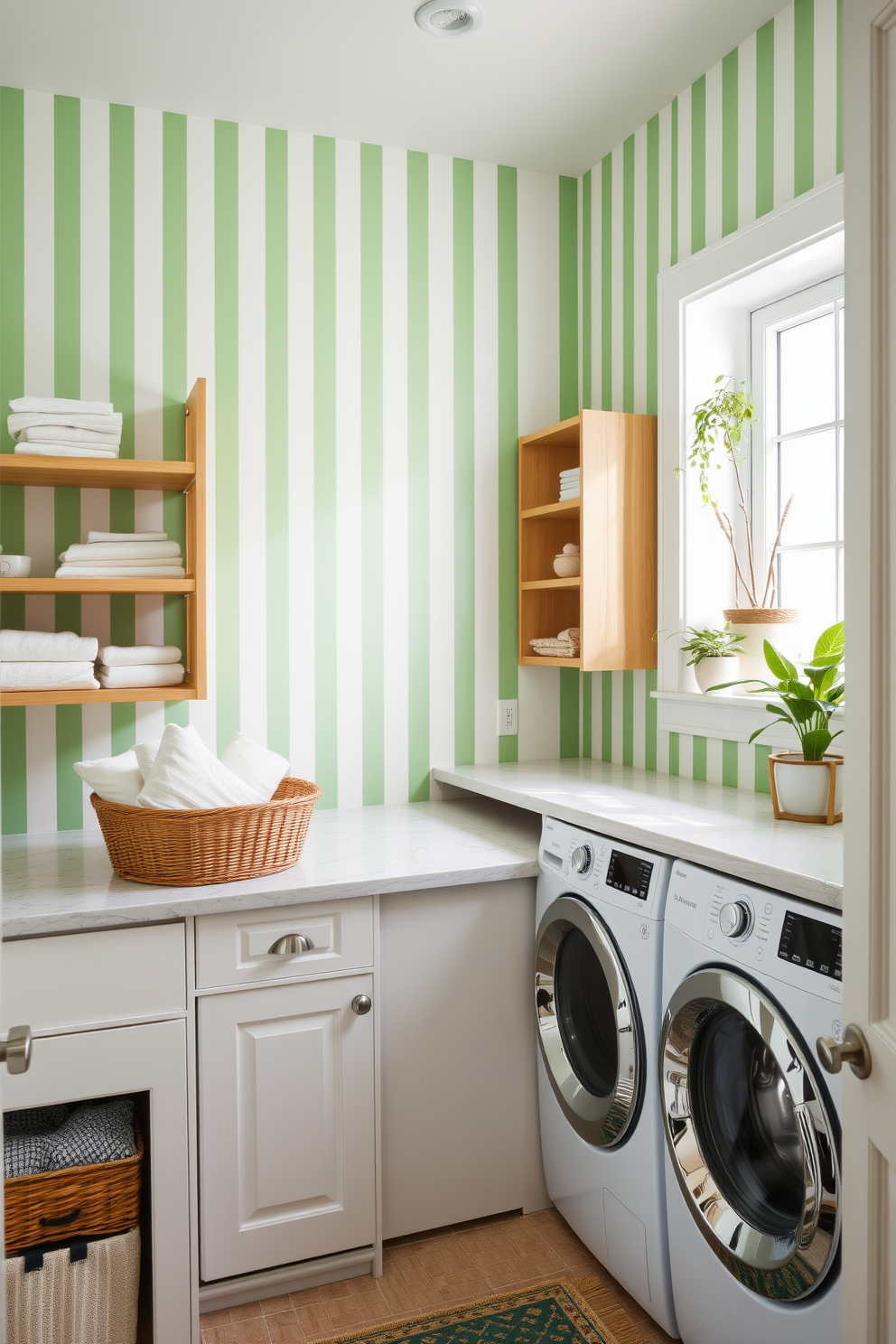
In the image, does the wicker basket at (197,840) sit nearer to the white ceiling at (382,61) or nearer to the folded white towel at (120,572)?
the folded white towel at (120,572)

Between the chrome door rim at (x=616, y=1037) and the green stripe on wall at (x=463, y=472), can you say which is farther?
the green stripe on wall at (x=463, y=472)

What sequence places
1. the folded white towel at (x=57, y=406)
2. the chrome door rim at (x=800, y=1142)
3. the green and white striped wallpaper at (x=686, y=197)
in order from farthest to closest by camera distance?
the folded white towel at (x=57, y=406) → the green and white striped wallpaper at (x=686, y=197) → the chrome door rim at (x=800, y=1142)

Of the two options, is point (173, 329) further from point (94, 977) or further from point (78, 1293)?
point (78, 1293)

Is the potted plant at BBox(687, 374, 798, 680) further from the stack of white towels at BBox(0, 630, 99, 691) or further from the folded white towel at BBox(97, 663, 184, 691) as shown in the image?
the stack of white towels at BBox(0, 630, 99, 691)

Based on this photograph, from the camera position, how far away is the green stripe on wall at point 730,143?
7.25 ft

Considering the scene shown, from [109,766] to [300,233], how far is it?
5.11 ft

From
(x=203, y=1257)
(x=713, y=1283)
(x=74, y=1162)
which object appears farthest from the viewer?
(x=203, y=1257)

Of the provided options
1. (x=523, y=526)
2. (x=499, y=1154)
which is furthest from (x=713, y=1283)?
(x=523, y=526)

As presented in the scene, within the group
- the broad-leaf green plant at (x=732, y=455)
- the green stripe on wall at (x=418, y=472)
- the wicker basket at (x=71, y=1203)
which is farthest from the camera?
the green stripe on wall at (x=418, y=472)

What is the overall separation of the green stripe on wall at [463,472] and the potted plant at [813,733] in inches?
42.9

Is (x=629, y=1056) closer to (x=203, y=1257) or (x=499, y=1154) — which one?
(x=499, y=1154)

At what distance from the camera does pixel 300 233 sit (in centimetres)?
257

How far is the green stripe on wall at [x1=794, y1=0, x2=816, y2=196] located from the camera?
1970 mm

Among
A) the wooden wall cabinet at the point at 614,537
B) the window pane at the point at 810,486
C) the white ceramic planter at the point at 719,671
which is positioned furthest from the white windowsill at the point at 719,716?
the window pane at the point at 810,486
